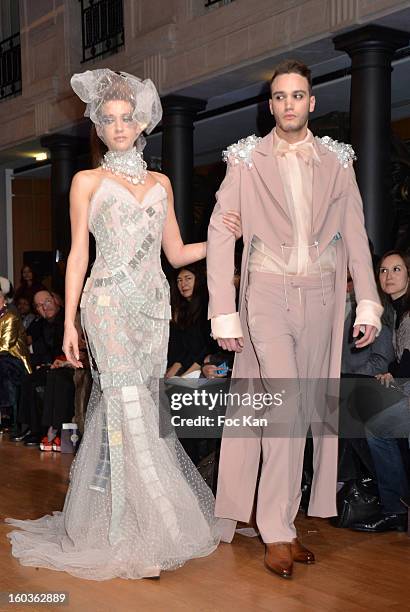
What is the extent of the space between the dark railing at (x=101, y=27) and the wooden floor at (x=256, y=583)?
7.12 metres

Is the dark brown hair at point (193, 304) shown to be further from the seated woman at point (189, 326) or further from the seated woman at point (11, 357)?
the seated woman at point (11, 357)

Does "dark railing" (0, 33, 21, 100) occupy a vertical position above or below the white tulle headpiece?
above

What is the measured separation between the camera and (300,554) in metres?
3.38

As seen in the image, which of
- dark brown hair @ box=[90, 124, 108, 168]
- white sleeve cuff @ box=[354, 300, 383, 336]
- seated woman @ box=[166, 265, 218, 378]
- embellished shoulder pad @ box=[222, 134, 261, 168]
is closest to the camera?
white sleeve cuff @ box=[354, 300, 383, 336]

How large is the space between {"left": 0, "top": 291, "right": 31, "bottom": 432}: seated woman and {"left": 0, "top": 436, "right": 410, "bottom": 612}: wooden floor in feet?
12.2

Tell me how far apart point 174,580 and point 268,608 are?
0.45m

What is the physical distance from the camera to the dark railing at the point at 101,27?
9.88 metres

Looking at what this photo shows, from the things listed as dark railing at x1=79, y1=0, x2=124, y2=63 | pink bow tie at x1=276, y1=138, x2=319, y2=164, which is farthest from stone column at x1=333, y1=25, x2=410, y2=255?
dark railing at x1=79, y1=0, x2=124, y2=63

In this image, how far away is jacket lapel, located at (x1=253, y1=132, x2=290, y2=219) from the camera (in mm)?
3348

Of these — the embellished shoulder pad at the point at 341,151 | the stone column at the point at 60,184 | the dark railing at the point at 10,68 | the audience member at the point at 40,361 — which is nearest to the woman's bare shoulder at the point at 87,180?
the embellished shoulder pad at the point at 341,151

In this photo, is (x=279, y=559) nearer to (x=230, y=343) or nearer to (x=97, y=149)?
(x=230, y=343)

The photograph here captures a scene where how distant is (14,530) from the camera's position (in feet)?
12.8

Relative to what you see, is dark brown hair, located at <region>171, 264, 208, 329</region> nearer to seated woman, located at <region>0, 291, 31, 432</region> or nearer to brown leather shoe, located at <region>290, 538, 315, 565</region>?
seated woman, located at <region>0, 291, 31, 432</region>

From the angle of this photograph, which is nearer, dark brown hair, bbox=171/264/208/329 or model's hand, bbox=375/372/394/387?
model's hand, bbox=375/372/394/387
